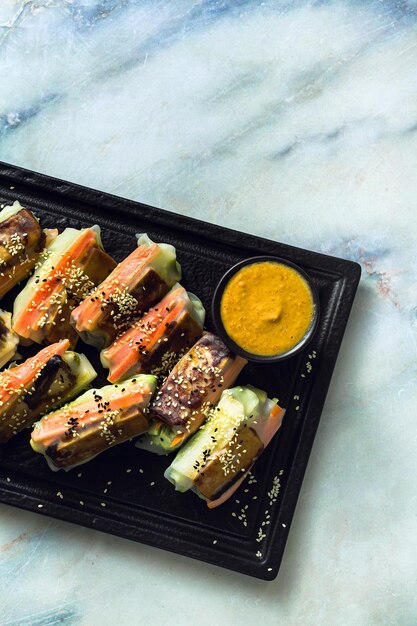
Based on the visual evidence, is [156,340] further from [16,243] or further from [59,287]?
[16,243]

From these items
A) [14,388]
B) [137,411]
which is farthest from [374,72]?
[14,388]

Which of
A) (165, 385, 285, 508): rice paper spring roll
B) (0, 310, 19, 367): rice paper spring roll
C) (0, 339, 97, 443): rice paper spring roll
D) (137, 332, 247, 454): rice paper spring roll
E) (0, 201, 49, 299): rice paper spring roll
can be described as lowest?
(165, 385, 285, 508): rice paper spring roll

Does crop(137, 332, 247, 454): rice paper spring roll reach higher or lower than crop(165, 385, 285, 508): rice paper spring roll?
higher

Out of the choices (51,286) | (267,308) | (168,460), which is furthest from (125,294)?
(168,460)

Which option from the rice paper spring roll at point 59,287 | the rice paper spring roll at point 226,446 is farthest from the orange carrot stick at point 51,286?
the rice paper spring roll at point 226,446

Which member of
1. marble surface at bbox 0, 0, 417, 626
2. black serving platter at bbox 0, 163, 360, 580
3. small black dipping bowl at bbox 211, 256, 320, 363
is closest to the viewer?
small black dipping bowl at bbox 211, 256, 320, 363

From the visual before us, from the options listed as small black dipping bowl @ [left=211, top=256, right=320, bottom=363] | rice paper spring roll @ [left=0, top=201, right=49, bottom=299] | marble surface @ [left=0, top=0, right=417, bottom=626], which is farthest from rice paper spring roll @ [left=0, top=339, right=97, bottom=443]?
small black dipping bowl @ [left=211, top=256, right=320, bottom=363]

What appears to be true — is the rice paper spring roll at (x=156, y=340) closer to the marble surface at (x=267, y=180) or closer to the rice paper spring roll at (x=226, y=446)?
the rice paper spring roll at (x=226, y=446)

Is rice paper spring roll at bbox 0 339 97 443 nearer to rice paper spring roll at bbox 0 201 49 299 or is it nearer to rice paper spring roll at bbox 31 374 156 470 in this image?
rice paper spring roll at bbox 31 374 156 470
